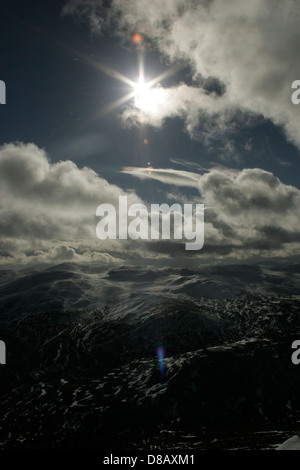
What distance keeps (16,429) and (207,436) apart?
127919 mm

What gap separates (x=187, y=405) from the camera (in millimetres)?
197500
